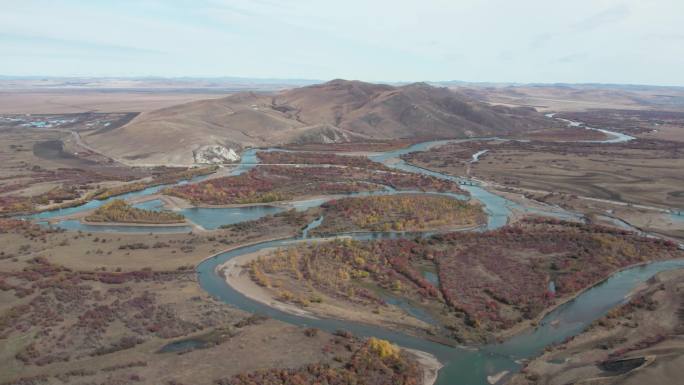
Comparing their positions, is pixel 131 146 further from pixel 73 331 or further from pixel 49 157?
pixel 73 331

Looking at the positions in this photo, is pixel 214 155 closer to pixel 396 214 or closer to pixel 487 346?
pixel 396 214

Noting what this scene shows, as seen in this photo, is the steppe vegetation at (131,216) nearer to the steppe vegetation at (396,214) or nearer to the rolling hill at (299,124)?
the steppe vegetation at (396,214)

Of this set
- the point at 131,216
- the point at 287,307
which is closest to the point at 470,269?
the point at 287,307

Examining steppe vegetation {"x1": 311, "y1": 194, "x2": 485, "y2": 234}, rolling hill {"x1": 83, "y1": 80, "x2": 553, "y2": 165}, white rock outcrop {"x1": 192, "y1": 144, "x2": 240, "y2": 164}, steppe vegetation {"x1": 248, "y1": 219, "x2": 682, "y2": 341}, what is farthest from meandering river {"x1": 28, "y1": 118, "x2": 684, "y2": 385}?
rolling hill {"x1": 83, "y1": 80, "x2": 553, "y2": 165}

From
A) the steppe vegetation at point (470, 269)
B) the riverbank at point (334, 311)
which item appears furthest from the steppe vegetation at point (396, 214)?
the riverbank at point (334, 311)

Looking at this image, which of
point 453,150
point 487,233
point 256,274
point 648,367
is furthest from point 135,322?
point 453,150
